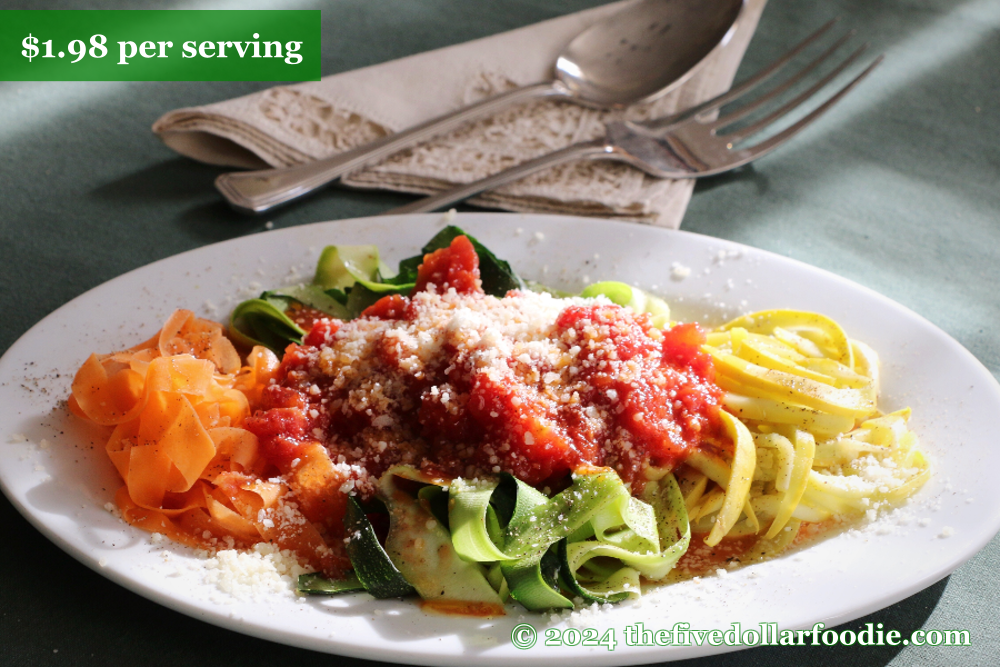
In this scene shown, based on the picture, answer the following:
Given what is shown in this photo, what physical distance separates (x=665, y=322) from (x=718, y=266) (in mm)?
390

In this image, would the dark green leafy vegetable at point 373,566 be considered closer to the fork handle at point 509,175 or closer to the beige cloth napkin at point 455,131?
the fork handle at point 509,175

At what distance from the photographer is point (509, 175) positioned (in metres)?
4.14

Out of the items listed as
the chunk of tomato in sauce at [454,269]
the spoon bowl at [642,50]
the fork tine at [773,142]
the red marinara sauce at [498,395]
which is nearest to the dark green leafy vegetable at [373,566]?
the red marinara sauce at [498,395]

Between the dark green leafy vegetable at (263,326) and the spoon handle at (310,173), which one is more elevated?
the spoon handle at (310,173)

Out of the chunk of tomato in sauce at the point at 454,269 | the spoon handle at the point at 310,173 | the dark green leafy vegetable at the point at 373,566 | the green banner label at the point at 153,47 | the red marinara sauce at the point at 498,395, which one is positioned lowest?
the dark green leafy vegetable at the point at 373,566

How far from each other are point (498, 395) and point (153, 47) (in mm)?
3664

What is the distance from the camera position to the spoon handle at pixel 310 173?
4.00 meters

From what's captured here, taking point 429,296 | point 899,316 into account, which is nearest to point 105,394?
point 429,296

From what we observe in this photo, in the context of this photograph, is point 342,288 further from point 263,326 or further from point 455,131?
point 455,131

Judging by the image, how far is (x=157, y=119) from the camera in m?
4.62

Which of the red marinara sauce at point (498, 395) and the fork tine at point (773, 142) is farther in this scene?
the fork tine at point (773, 142)

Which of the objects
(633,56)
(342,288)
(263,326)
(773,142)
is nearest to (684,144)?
(773,142)

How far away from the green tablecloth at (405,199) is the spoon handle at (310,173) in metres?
0.11

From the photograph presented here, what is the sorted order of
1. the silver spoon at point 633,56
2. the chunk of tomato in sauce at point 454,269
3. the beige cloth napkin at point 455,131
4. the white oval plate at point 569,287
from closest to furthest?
the white oval plate at point 569,287 < the chunk of tomato in sauce at point 454,269 < the beige cloth napkin at point 455,131 < the silver spoon at point 633,56
